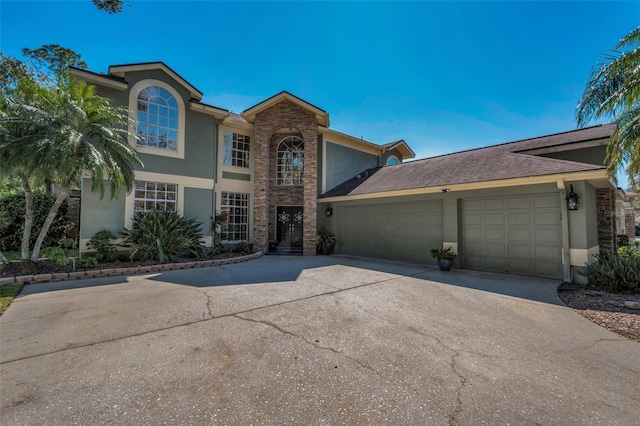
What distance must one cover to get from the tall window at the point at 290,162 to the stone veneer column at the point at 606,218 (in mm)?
11952

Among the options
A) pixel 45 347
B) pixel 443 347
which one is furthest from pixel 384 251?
pixel 45 347

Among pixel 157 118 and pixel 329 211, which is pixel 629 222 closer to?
pixel 329 211

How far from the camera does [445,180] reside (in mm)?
10062

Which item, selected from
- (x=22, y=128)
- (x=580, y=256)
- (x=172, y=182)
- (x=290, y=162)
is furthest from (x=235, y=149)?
(x=580, y=256)

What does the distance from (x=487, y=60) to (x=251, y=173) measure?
11443 millimetres

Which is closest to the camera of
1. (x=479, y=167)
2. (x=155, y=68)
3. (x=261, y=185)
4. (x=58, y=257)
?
(x=58, y=257)

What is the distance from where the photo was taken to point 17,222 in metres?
12.2

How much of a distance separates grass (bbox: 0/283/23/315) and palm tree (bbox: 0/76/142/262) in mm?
1742

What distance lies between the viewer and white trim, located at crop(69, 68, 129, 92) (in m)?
9.53

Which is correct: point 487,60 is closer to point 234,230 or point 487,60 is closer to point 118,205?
point 234,230

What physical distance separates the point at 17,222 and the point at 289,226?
12.2 m

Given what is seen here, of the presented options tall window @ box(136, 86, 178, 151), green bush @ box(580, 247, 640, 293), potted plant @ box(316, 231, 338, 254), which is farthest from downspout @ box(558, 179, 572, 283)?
tall window @ box(136, 86, 178, 151)

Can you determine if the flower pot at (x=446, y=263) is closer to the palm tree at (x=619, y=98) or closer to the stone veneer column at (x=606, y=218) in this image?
the palm tree at (x=619, y=98)

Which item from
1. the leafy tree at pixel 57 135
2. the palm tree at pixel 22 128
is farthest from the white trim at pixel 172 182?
the palm tree at pixel 22 128
